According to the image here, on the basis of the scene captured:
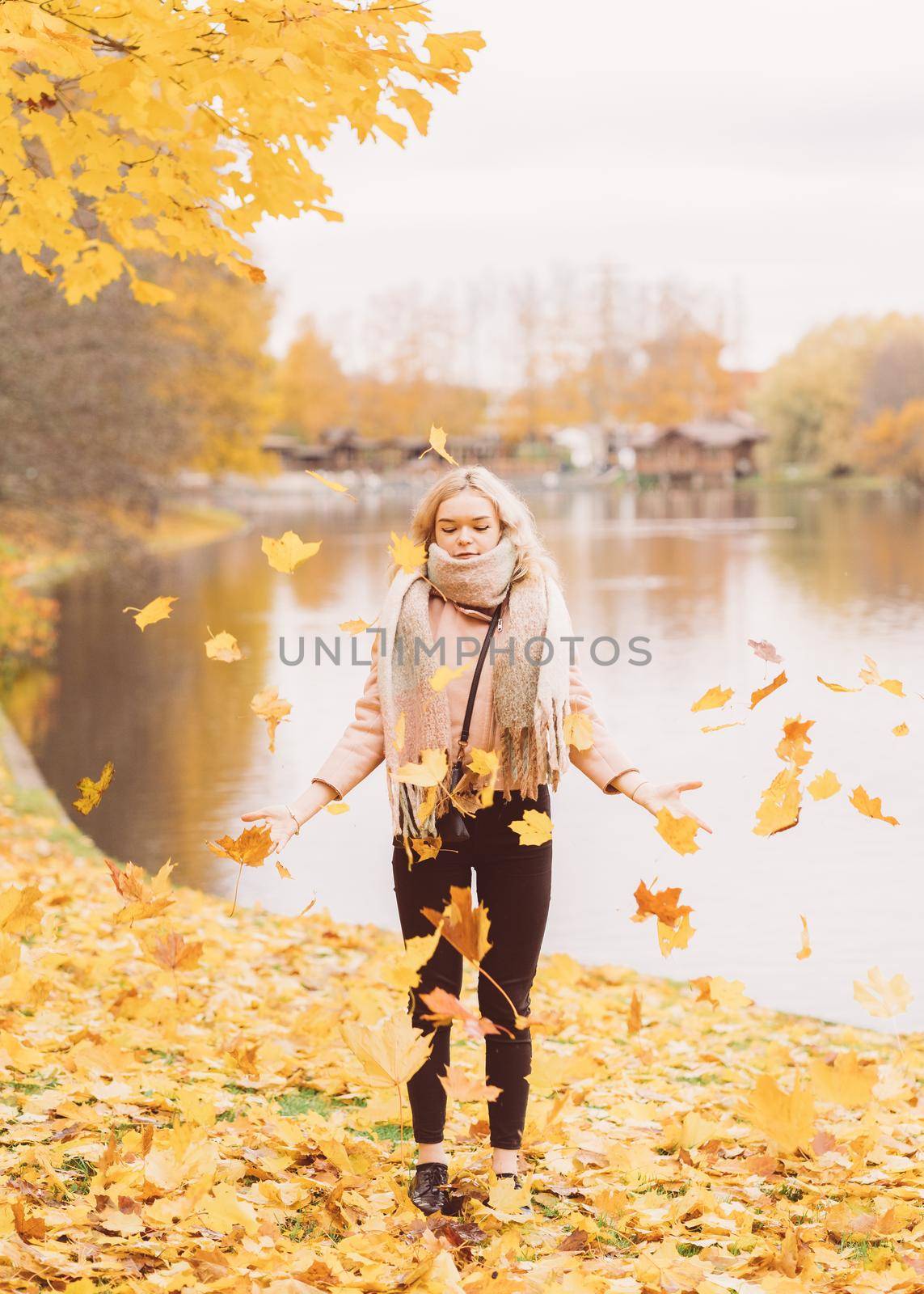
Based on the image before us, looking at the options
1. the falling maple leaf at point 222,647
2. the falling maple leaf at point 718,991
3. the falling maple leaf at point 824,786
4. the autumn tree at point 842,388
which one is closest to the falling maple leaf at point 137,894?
the falling maple leaf at point 222,647

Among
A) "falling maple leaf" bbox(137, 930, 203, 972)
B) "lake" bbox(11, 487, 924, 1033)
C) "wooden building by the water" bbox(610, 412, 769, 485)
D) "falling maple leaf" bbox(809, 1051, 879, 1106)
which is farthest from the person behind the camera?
"wooden building by the water" bbox(610, 412, 769, 485)

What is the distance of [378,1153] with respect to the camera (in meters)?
3.88

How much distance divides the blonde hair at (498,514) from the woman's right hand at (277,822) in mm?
642

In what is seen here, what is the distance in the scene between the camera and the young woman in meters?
3.36

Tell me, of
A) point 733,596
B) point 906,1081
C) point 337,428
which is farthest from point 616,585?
point 337,428

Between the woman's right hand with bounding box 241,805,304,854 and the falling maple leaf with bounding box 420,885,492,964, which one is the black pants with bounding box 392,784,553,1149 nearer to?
the falling maple leaf with bounding box 420,885,492,964

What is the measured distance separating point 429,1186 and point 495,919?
0.67m

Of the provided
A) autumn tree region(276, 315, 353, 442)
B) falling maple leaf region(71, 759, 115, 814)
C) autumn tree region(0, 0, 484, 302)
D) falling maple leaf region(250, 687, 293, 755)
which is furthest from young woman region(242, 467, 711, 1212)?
autumn tree region(276, 315, 353, 442)

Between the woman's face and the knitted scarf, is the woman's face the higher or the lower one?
the higher one

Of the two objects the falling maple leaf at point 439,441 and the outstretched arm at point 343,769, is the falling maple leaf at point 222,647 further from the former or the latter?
the falling maple leaf at point 439,441

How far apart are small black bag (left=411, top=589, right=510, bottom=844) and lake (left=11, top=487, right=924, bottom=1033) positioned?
194cm

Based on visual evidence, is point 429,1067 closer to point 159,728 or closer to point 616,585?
point 159,728

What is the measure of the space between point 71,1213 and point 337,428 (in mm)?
128767

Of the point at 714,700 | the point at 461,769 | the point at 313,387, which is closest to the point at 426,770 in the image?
the point at 461,769
